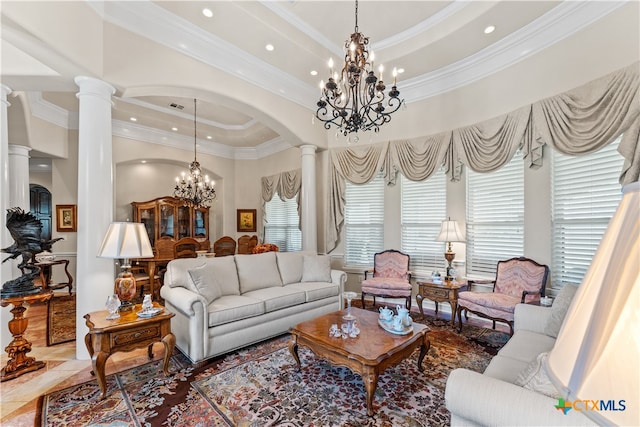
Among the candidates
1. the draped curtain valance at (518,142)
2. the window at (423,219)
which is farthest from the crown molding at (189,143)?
the window at (423,219)

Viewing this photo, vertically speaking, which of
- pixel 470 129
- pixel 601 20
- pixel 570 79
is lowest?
pixel 470 129

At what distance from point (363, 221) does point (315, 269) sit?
5.04 feet

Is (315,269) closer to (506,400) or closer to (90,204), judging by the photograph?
(90,204)

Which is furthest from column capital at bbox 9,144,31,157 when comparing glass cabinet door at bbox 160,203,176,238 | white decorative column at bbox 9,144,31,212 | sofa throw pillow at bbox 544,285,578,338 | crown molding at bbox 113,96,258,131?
sofa throw pillow at bbox 544,285,578,338

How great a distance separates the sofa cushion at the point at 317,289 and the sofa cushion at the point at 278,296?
120 millimetres

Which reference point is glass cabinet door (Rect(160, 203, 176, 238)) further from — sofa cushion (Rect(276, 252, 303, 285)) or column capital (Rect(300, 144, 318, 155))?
sofa cushion (Rect(276, 252, 303, 285))

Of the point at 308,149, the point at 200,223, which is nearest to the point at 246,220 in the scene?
the point at 200,223

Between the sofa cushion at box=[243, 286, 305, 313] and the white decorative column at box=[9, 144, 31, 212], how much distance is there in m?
3.93

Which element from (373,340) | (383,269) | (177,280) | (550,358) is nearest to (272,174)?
(383,269)

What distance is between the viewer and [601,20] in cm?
295

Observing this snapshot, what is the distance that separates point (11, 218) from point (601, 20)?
19.8 ft

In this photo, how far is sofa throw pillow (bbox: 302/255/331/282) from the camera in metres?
4.33

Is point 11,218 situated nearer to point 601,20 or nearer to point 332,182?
point 332,182

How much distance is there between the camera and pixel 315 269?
4379 mm
